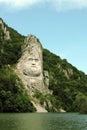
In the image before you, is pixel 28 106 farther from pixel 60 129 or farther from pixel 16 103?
pixel 60 129

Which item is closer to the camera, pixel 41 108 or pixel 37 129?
pixel 37 129

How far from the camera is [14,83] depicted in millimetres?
188875

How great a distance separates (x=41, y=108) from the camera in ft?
642

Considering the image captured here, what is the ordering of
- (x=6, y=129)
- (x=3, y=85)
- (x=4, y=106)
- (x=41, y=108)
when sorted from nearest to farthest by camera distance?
(x=6, y=129) < (x=4, y=106) < (x=3, y=85) < (x=41, y=108)

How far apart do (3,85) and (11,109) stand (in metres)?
15.6

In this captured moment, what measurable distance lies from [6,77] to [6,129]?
440 ft

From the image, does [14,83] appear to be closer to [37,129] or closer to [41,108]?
[41,108]

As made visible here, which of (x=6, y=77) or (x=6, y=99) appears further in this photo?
(x=6, y=77)

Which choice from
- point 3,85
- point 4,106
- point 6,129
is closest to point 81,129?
point 6,129

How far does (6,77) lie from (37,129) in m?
133

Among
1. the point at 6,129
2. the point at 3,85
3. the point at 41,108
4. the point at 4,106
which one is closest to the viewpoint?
the point at 6,129

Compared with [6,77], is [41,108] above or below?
below

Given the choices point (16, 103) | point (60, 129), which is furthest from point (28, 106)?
point (60, 129)

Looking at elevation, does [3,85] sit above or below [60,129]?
above
